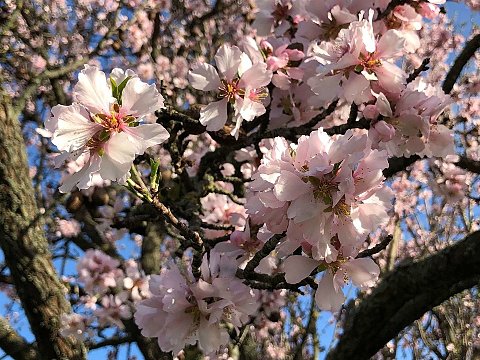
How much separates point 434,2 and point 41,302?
7.10 ft

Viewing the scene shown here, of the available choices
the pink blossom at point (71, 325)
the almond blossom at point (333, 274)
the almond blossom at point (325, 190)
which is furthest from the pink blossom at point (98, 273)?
the almond blossom at point (325, 190)

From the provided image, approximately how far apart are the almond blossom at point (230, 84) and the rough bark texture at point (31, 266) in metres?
1.27

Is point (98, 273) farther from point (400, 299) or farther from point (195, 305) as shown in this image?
point (400, 299)

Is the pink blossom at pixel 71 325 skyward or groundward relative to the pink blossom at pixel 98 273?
groundward

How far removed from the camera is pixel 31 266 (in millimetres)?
2363

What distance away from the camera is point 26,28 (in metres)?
5.59

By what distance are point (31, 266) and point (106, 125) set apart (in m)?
1.54

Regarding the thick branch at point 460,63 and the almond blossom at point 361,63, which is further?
the thick branch at point 460,63

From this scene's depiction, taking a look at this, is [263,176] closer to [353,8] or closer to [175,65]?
[353,8]

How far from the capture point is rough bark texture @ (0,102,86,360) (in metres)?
2.35

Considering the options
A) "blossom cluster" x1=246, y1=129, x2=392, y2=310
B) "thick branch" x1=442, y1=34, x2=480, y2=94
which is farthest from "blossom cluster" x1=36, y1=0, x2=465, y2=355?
"thick branch" x1=442, y1=34, x2=480, y2=94

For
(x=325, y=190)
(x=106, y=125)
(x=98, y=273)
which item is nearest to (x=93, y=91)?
(x=106, y=125)

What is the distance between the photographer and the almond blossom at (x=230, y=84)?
164 cm

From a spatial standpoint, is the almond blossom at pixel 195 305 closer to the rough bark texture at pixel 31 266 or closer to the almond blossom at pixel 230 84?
the almond blossom at pixel 230 84
